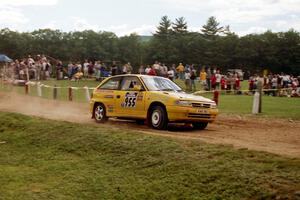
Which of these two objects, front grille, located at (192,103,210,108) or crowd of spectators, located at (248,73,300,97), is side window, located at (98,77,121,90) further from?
crowd of spectators, located at (248,73,300,97)

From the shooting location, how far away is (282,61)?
81562 millimetres

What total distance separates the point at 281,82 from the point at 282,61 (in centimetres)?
4877

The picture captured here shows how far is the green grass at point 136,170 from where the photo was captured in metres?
7.31

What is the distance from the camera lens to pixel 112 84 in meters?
15.6

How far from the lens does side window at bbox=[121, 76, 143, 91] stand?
48.7ft

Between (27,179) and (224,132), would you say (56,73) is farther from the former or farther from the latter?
(27,179)

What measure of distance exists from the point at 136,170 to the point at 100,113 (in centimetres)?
701

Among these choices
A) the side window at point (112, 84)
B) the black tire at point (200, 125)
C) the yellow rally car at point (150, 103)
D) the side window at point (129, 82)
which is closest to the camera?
the yellow rally car at point (150, 103)

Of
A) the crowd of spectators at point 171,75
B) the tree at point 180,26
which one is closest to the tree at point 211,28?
the tree at point 180,26

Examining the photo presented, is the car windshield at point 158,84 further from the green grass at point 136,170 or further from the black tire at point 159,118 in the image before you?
the green grass at point 136,170

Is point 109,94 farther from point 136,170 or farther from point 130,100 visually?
point 136,170

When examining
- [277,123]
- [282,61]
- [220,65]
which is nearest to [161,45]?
[220,65]

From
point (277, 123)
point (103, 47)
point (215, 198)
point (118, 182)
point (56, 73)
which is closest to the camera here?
point (215, 198)

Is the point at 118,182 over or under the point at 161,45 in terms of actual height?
under
